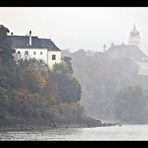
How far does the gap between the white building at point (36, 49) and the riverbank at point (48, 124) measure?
2.30ft

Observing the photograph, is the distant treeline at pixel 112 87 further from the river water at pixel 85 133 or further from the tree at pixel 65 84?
the river water at pixel 85 133

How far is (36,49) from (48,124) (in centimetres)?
94

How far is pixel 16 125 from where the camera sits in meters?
4.66

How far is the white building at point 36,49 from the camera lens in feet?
13.5

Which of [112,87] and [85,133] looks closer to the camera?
[85,133]

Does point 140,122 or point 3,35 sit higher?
point 3,35

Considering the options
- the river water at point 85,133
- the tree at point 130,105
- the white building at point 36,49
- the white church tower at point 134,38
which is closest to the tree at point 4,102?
the river water at point 85,133

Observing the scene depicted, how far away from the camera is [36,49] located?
4414 mm

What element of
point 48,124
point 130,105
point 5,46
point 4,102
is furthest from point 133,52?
point 4,102

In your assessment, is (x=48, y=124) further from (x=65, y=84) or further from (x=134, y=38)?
(x=134, y=38)

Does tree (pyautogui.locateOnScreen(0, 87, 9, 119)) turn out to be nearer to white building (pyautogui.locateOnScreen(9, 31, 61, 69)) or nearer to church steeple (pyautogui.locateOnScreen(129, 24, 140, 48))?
white building (pyautogui.locateOnScreen(9, 31, 61, 69))
